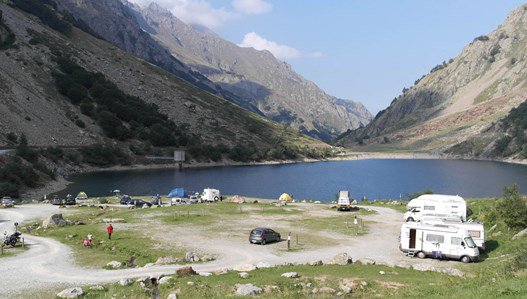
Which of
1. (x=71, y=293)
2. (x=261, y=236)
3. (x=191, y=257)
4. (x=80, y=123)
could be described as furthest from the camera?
(x=80, y=123)

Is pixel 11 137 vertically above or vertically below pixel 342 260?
above

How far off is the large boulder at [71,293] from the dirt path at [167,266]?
260 cm

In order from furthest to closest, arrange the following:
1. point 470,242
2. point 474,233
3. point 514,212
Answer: point 514,212 < point 474,233 < point 470,242

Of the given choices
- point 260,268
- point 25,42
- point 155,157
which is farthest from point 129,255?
point 25,42

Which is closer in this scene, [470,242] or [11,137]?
[470,242]

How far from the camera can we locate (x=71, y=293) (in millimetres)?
24438

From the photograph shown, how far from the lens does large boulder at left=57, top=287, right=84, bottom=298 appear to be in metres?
24.3

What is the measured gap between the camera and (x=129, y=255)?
121 ft

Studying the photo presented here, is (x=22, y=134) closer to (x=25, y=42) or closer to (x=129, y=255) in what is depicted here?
(x=25, y=42)

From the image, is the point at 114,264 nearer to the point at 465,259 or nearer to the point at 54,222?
the point at 54,222

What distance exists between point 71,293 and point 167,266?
8593mm

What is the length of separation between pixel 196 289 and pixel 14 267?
1584 cm

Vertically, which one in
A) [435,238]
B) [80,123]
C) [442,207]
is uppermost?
[80,123]

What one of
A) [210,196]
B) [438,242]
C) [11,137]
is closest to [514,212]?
[438,242]
